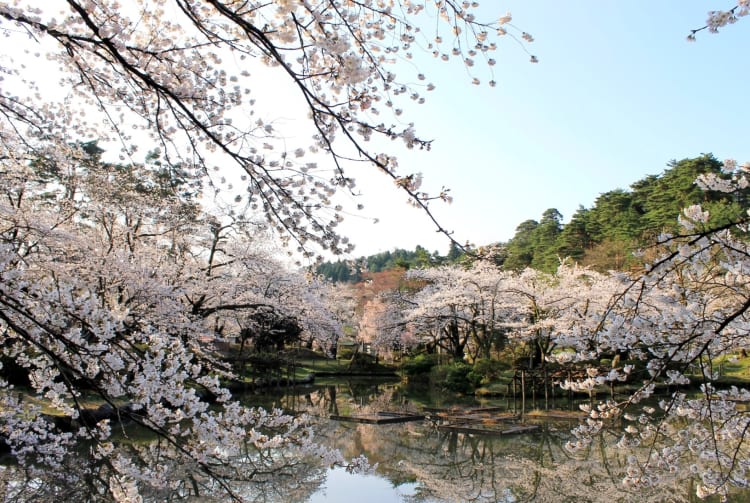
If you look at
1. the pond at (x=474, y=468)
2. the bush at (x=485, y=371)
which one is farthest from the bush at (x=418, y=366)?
the pond at (x=474, y=468)

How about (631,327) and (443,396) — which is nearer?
(631,327)

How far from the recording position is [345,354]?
30.5 meters

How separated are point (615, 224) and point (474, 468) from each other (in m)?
27.1

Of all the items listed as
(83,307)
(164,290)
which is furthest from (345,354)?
(83,307)

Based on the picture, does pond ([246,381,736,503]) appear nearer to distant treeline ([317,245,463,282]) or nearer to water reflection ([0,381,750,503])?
water reflection ([0,381,750,503])

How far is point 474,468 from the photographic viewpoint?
26.1 feet

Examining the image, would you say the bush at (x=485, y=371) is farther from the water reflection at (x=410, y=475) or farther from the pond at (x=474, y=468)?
the water reflection at (x=410, y=475)

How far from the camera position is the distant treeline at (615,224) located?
24891mm

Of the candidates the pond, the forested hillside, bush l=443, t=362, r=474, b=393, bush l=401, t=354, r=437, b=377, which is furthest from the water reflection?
the forested hillside

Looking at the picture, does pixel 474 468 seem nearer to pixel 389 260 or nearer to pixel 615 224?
pixel 615 224

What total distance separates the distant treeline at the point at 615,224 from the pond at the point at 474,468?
12.7m

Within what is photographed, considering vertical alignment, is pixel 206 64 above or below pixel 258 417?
above

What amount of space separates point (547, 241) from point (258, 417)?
34758 millimetres

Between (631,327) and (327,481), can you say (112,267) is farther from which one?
(631,327)
